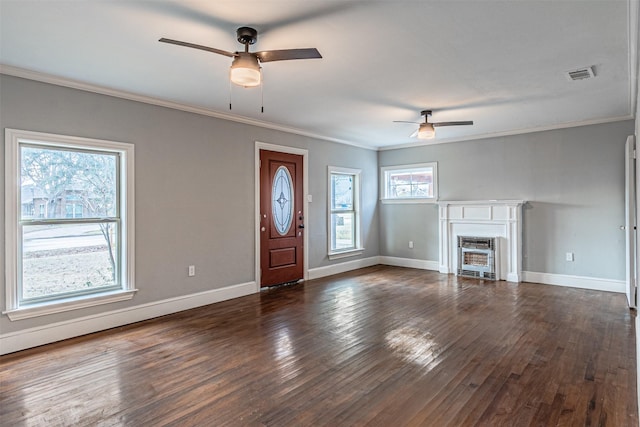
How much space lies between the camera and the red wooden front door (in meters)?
5.57

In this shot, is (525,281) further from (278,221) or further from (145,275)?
(145,275)

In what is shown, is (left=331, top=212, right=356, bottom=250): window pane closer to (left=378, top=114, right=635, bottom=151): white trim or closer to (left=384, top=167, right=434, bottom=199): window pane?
(left=384, top=167, right=434, bottom=199): window pane

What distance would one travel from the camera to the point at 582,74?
352 cm

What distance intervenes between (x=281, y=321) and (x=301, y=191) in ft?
8.63

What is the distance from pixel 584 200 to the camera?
5543mm

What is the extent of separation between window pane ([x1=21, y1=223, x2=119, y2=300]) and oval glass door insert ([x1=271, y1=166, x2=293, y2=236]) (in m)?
2.34

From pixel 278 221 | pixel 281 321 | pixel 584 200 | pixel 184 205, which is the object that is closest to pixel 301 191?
pixel 278 221

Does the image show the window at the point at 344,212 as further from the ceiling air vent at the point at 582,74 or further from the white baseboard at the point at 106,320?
the ceiling air vent at the point at 582,74

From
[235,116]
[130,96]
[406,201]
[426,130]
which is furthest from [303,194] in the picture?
[130,96]

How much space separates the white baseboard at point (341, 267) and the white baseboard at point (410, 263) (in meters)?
0.20

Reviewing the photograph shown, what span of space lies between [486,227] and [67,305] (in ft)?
19.8

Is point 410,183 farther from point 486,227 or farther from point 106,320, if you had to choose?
point 106,320

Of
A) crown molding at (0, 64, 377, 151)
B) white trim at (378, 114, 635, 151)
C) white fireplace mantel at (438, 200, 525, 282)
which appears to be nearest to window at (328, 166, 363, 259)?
white trim at (378, 114, 635, 151)

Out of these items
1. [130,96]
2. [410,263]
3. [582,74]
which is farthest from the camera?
[410,263]
